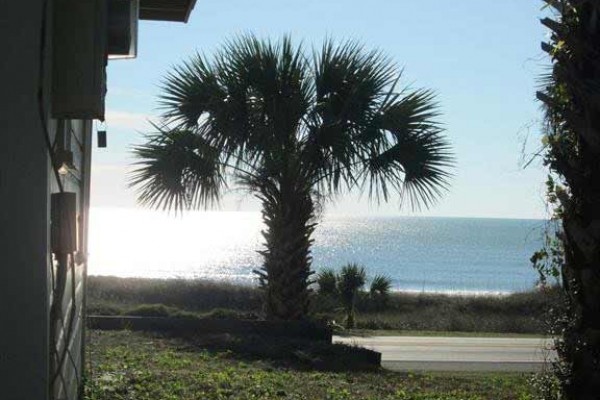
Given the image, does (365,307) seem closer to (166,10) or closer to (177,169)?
(177,169)

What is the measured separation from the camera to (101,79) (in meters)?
3.66

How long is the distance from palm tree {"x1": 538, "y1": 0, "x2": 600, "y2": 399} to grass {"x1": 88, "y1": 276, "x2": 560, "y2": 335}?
577 inches

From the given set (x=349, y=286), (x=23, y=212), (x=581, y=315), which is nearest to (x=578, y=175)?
(x=581, y=315)

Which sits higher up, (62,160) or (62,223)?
(62,160)

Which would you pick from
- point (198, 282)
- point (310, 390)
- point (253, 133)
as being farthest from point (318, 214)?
point (198, 282)

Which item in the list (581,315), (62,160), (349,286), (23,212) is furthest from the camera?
(349,286)

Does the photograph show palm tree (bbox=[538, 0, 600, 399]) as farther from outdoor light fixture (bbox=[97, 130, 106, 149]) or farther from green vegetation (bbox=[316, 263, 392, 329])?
green vegetation (bbox=[316, 263, 392, 329])

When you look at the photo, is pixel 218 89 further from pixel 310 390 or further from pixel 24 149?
pixel 24 149

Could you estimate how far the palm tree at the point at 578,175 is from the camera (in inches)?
191

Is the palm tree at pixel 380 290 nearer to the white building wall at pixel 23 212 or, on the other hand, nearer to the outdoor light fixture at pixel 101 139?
the outdoor light fixture at pixel 101 139

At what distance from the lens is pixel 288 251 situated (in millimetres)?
14531

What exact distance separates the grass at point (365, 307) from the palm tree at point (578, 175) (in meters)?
14.7

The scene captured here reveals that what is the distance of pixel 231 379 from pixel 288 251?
20.5 ft

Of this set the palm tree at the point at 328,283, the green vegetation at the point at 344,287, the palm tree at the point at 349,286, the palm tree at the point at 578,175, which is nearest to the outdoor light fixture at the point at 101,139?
the palm tree at the point at 578,175
